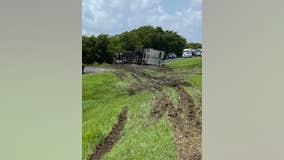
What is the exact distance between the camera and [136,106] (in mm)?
3021

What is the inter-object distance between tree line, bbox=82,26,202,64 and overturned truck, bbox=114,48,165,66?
0.03 meters


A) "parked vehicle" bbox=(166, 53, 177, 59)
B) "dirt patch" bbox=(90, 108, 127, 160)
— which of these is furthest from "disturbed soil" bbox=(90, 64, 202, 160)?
"parked vehicle" bbox=(166, 53, 177, 59)

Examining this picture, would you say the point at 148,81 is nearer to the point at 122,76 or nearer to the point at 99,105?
the point at 122,76

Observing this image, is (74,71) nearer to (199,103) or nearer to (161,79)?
(161,79)

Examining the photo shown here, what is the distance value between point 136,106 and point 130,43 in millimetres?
502

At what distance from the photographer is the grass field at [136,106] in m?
2.94

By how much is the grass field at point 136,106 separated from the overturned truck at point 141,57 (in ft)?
0.19

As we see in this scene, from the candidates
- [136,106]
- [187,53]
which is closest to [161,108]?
[136,106]

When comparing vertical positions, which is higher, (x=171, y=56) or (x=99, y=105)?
(x=171, y=56)

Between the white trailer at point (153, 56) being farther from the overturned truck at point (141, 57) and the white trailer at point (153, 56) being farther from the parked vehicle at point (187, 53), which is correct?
the parked vehicle at point (187, 53)

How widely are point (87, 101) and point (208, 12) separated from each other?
45.1 inches

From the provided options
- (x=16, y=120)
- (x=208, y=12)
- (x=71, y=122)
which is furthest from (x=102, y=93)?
(x=208, y=12)

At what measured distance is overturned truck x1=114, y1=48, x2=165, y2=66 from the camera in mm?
3088

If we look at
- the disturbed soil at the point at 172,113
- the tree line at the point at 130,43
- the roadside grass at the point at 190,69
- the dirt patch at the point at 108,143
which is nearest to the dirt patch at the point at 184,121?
the disturbed soil at the point at 172,113
